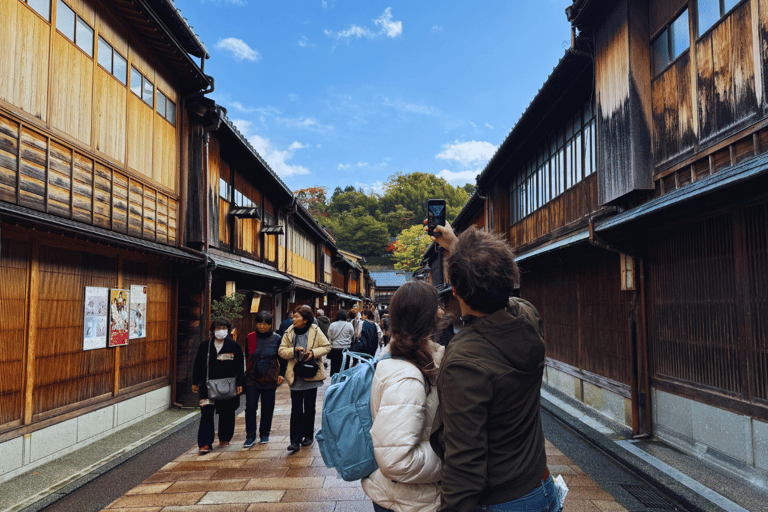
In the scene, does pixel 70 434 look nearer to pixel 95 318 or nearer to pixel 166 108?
pixel 95 318

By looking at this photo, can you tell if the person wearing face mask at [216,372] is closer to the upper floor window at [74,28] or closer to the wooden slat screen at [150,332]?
the wooden slat screen at [150,332]

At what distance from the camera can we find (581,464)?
258 inches

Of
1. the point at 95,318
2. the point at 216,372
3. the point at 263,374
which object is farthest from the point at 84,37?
the point at 263,374

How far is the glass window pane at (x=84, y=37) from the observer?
750 cm

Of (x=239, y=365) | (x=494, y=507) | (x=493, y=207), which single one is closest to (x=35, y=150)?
(x=239, y=365)

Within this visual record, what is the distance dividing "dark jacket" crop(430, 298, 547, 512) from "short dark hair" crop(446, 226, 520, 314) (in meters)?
0.07

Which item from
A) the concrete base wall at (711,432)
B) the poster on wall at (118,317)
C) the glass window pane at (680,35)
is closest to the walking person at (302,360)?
the poster on wall at (118,317)

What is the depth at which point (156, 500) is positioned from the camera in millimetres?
5285

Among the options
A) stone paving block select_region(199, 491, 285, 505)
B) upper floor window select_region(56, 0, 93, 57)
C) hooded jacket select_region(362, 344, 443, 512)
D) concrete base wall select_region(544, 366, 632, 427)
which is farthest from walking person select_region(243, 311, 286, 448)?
concrete base wall select_region(544, 366, 632, 427)

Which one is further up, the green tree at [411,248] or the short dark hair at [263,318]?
the green tree at [411,248]

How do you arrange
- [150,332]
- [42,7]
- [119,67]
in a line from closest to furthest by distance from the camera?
[42,7] < [119,67] < [150,332]

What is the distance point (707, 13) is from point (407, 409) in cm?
709

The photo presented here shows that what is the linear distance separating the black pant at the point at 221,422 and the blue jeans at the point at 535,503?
603 centimetres

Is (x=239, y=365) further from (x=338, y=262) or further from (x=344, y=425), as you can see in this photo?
(x=338, y=262)
